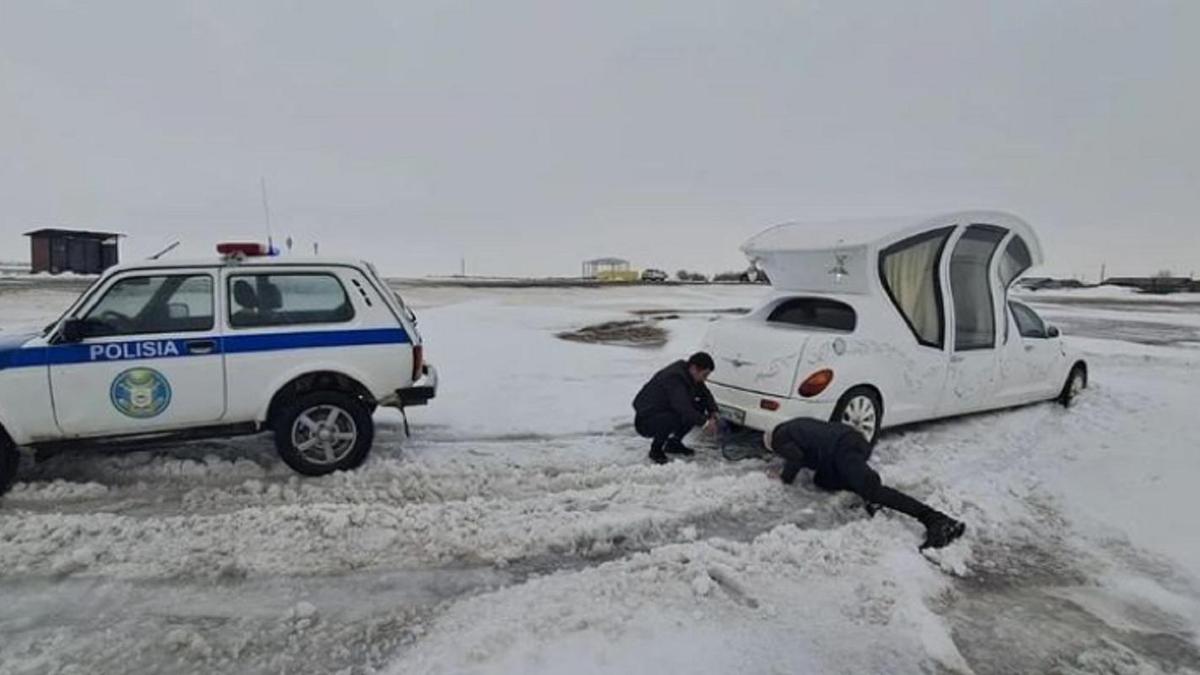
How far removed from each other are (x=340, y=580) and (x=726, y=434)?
4402mm

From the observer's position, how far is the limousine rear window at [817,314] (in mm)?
6820

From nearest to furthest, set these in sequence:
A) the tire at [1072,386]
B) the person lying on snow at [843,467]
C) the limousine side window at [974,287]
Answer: the person lying on snow at [843,467] < the limousine side window at [974,287] < the tire at [1072,386]

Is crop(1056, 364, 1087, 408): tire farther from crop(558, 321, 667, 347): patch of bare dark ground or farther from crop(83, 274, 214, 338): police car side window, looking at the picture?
crop(83, 274, 214, 338): police car side window

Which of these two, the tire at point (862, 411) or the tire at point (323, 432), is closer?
the tire at point (323, 432)

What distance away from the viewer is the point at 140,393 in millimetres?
5102

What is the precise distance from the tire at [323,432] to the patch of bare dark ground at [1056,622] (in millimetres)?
4478

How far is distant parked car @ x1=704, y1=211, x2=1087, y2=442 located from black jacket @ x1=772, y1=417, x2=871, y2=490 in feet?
2.70

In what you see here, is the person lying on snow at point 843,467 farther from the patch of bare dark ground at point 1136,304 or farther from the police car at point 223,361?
the patch of bare dark ground at point 1136,304

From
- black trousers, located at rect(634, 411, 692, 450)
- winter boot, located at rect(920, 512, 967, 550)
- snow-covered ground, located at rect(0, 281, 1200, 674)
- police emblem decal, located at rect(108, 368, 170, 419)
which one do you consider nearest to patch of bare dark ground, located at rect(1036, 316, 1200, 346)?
snow-covered ground, located at rect(0, 281, 1200, 674)

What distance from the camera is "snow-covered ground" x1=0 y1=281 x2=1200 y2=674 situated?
3.21 m

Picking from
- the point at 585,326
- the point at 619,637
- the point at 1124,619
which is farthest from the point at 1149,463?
the point at 585,326

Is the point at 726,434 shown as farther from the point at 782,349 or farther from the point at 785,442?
the point at 785,442

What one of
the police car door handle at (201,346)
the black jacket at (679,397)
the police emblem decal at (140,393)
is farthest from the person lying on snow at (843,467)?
the police emblem decal at (140,393)

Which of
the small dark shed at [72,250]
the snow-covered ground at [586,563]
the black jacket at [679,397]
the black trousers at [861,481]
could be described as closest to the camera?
the snow-covered ground at [586,563]
